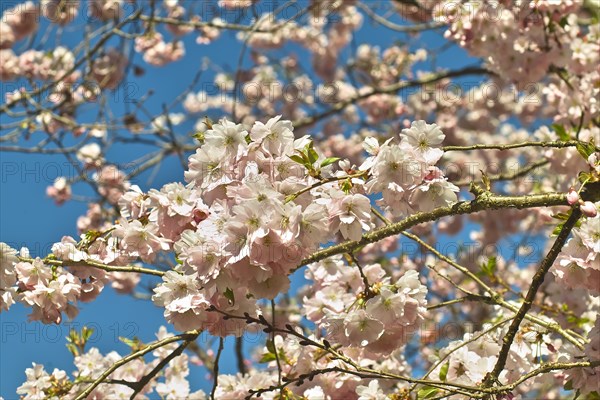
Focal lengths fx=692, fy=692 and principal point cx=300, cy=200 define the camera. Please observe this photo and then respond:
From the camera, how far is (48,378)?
2.58 metres

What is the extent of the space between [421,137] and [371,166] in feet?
0.51

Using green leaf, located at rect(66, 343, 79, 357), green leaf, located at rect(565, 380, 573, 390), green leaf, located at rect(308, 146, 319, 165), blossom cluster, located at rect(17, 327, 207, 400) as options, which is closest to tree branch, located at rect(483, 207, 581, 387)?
green leaf, located at rect(565, 380, 573, 390)

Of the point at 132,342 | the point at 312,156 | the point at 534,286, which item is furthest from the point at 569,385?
the point at 132,342

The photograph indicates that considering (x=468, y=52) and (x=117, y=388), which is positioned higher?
(x=468, y=52)

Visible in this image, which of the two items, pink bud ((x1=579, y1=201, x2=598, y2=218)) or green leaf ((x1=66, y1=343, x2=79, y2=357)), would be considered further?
green leaf ((x1=66, y1=343, x2=79, y2=357))

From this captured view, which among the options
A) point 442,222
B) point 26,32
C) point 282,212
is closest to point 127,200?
point 282,212

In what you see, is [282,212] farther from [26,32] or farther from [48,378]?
[26,32]

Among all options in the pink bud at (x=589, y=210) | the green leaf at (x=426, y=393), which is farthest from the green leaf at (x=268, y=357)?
the pink bud at (x=589, y=210)

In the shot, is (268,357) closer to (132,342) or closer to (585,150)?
(132,342)

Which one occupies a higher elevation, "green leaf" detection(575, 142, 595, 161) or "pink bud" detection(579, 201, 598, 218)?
"green leaf" detection(575, 142, 595, 161)

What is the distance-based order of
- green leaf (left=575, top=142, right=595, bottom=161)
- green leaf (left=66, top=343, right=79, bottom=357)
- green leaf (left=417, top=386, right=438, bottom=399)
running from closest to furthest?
green leaf (left=575, top=142, right=595, bottom=161) → green leaf (left=417, top=386, right=438, bottom=399) → green leaf (left=66, top=343, right=79, bottom=357)

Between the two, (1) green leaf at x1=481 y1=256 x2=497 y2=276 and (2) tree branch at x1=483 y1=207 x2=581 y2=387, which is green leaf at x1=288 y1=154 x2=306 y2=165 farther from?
(1) green leaf at x1=481 y1=256 x2=497 y2=276

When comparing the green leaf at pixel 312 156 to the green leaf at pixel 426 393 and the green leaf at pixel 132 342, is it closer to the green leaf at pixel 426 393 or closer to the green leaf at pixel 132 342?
the green leaf at pixel 426 393

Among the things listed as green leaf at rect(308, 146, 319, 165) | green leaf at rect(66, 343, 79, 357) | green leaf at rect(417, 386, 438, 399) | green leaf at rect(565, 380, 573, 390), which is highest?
green leaf at rect(66, 343, 79, 357)
